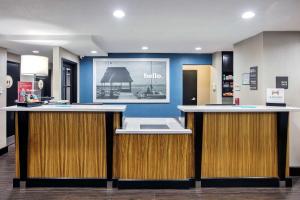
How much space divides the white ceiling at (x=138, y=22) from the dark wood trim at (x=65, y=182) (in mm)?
2302

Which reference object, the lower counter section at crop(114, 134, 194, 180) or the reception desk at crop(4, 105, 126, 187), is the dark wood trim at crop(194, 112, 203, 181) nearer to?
the lower counter section at crop(114, 134, 194, 180)

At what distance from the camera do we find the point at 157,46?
6590mm

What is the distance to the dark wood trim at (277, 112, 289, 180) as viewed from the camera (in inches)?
153

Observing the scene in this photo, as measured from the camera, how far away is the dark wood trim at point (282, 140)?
12.7 feet

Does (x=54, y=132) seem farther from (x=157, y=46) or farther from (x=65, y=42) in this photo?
(x=157, y=46)

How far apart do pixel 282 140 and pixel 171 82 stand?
175 inches

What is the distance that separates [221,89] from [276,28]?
321cm

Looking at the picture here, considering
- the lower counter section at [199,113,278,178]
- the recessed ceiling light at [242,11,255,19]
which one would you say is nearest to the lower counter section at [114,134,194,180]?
the lower counter section at [199,113,278,178]

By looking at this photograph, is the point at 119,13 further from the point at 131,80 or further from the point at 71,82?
the point at 71,82

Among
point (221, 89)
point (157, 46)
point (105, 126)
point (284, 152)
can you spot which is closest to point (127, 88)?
point (157, 46)

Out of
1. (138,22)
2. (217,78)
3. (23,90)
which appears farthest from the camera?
(217,78)

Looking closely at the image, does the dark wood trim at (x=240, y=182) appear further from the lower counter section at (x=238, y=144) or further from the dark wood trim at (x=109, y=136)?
the dark wood trim at (x=109, y=136)

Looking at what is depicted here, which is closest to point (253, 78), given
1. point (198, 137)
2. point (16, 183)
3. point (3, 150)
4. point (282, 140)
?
point (282, 140)

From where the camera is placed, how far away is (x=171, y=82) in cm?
802
